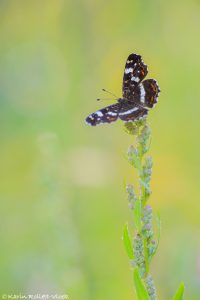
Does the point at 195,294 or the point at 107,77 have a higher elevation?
the point at 107,77

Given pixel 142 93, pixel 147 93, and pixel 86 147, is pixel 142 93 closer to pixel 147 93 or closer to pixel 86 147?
pixel 147 93

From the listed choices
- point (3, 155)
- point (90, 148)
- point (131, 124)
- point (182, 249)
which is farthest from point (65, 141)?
point (131, 124)

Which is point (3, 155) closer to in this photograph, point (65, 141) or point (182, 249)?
point (65, 141)

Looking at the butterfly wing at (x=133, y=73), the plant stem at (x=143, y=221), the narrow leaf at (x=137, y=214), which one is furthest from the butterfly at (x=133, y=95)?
the narrow leaf at (x=137, y=214)

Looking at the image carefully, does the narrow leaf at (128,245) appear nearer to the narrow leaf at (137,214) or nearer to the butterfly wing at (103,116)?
the narrow leaf at (137,214)

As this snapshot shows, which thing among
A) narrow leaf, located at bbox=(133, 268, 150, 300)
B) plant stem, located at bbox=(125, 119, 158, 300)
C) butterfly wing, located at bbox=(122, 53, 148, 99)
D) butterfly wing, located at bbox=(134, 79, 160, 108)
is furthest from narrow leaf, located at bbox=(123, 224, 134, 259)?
butterfly wing, located at bbox=(122, 53, 148, 99)

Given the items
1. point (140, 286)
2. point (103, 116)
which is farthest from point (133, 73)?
point (140, 286)

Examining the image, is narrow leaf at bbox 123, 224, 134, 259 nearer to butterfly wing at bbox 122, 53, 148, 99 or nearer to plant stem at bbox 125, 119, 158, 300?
plant stem at bbox 125, 119, 158, 300
